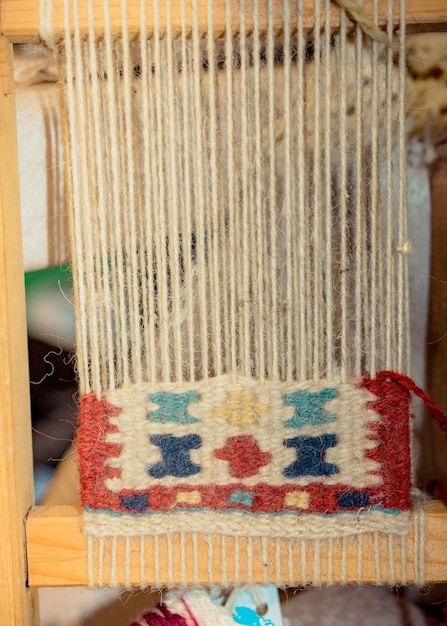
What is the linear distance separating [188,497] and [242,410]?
10cm

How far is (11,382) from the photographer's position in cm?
62

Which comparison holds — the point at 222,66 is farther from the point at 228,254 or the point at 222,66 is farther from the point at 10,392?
the point at 10,392

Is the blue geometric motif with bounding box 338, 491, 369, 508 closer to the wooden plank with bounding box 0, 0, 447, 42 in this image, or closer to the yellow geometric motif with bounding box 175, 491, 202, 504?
the yellow geometric motif with bounding box 175, 491, 202, 504

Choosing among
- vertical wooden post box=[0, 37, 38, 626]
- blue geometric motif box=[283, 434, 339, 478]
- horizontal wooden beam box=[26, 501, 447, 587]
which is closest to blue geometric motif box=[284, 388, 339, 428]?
blue geometric motif box=[283, 434, 339, 478]

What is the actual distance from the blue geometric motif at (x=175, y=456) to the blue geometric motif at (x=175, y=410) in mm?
17

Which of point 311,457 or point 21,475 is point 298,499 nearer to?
point 311,457

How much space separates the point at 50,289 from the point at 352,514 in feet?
1.36

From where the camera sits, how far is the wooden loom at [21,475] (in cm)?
60

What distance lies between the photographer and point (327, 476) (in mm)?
626

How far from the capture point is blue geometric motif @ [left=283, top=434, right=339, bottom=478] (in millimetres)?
621

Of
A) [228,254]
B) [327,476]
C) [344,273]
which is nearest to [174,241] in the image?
[228,254]

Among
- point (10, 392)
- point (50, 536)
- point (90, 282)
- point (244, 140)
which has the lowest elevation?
point (50, 536)

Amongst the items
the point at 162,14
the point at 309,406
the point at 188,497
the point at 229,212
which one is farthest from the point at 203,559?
the point at 162,14

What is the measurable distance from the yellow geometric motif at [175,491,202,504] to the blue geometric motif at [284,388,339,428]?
4.4 inches
